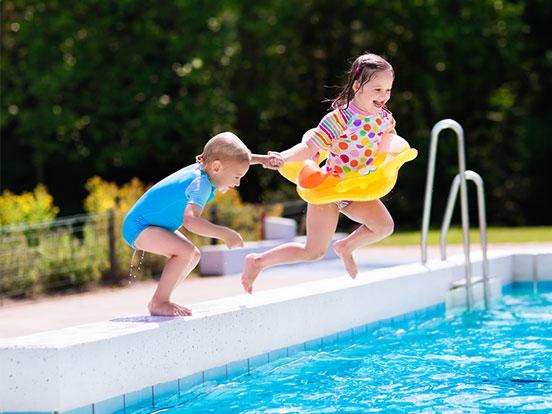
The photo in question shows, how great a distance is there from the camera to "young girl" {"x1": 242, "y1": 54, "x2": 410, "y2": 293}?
6.71 m

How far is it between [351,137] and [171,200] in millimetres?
1563

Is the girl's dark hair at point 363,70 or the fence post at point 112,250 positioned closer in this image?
the girl's dark hair at point 363,70

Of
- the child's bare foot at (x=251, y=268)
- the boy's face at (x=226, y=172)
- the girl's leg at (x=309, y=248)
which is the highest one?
Answer: the boy's face at (x=226, y=172)

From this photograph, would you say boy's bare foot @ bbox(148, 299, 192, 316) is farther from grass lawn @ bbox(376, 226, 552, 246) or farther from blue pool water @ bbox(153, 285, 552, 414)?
grass lawn @ bbox(376, 226, 552, 246)

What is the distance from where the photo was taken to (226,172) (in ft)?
19.2

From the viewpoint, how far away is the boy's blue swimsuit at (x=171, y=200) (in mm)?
5793

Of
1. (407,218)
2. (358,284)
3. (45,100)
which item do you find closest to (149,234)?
(358,284)

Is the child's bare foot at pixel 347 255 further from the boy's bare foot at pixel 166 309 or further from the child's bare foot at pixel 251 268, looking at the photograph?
the boy's bare foot at pixel 166 309

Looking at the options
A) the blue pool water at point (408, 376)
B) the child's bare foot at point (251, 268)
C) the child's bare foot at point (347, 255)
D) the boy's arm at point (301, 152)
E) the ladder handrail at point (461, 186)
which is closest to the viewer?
the blue pool water at point (408, 376)

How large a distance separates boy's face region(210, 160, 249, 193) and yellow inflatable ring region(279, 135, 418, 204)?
0.96 metres

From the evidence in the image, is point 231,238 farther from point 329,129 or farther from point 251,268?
point 329,129

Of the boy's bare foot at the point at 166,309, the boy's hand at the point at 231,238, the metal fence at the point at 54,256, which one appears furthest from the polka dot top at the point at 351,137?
the metal fence at the point at 54,256

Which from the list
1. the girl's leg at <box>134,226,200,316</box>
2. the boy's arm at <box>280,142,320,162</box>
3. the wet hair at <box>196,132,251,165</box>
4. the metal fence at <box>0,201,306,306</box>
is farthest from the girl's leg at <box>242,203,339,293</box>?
the metal fence at <box>0,201,306,306</box>

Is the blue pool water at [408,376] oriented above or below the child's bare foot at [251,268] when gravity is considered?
below
